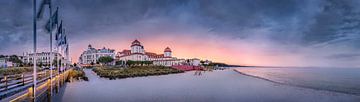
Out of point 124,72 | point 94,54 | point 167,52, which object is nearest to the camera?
point 124,72

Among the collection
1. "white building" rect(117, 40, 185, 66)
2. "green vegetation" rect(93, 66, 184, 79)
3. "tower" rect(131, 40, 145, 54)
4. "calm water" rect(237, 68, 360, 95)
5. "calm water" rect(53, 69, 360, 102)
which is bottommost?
"calm water" rect(237, 68, 360, 95)

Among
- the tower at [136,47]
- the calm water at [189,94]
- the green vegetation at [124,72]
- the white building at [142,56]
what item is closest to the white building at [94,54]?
the white building at [142,56]

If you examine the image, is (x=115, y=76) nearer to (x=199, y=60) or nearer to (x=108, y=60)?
(x=108, y=60)

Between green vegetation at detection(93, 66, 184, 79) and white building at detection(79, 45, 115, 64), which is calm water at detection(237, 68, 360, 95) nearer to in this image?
green vegetation at detection(93, 66, 184, 79)

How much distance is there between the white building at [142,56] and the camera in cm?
13075

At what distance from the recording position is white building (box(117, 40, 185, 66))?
429 ft

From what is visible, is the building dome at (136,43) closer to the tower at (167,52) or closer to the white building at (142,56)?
the white building at (142,56)

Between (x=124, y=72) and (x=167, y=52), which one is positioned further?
(x=167, y=52)

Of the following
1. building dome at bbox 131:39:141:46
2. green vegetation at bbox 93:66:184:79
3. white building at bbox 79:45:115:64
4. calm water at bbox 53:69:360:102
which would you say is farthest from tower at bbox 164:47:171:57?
calm water at bbox 53:69:360:102

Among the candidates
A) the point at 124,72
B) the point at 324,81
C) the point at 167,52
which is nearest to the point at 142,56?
the point at 167,52

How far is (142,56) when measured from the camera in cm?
13400

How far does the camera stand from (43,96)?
1597 cm

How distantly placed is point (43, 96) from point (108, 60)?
10188cm

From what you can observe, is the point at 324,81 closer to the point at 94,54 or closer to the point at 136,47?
the point at 136,47
